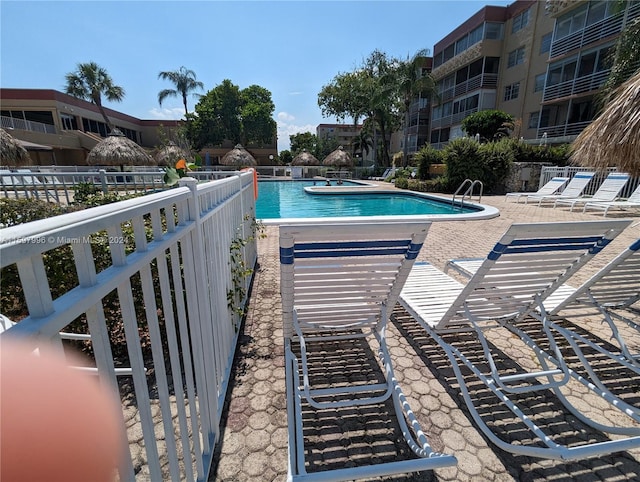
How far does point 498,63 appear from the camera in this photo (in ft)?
78.3

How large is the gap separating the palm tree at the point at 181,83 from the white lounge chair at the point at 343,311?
4236cm

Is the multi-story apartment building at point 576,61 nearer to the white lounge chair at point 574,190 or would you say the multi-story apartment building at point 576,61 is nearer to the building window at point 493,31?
the building window at point 493,31

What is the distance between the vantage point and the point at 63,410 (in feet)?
1.68

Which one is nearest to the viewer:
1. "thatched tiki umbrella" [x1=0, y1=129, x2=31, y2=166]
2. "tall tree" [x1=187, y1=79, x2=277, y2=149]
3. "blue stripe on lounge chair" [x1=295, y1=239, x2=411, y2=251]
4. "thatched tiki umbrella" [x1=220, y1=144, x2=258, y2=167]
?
"blue stripe on lounge chair" [x1=295, y1=239, x2=411, y2=251]

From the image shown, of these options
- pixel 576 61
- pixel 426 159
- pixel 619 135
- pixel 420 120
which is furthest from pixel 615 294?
pixel 420 120

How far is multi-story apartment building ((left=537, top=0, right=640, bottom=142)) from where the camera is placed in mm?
15828

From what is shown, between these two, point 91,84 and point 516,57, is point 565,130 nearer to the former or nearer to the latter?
point 516,57

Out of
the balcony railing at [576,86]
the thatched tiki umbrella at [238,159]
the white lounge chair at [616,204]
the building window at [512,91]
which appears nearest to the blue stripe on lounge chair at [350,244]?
the white lounge chair at [616,204]

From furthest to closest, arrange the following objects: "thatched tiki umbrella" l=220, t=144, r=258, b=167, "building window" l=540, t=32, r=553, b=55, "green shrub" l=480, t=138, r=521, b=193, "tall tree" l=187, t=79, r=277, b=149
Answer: "tall tree" l=187, t=79, r=277, b=149, "thatched tiki umbrella" l=220, t=144, r=258, b=167, "building window" l=540, t=32, r=553, b=55, "green shrub" l=480, t=138, r=521, b=193

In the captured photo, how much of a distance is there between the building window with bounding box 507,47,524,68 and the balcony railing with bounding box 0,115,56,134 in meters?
37.8

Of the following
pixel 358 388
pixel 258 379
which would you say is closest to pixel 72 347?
pixel 258 379

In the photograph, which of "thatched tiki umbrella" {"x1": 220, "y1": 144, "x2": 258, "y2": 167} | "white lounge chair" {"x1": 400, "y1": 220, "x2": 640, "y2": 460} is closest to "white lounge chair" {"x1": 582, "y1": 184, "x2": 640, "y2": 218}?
"white lounge chair" {"x1": 400, "y1": 220, "x2": 640, "y2": 460}

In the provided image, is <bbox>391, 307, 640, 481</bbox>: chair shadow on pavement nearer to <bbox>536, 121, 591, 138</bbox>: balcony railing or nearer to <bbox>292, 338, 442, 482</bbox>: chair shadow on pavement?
<bbox>292, 338, 442, 482</bbox>: chair shadow on pavement

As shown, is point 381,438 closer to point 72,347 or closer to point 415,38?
point 72,347
